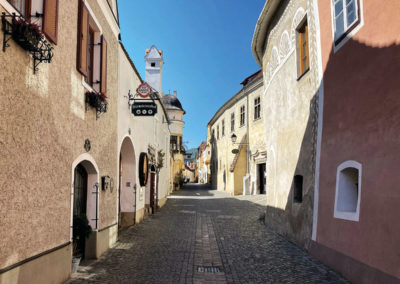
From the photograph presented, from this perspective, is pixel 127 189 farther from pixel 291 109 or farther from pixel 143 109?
pixel 291 109

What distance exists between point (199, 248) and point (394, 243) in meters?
4.97

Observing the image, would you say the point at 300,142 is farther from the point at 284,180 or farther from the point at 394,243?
the point at 394,243

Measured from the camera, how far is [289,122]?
10250 millimetres

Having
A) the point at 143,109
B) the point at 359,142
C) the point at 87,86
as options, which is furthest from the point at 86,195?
the point at 359,142

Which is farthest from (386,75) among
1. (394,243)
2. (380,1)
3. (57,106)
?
(57,106)

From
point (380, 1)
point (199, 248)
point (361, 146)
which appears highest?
point (380, 1)

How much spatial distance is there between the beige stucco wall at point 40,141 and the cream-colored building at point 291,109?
4830 mm

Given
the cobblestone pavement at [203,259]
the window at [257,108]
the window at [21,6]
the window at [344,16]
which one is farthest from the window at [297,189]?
the window at [257,108]

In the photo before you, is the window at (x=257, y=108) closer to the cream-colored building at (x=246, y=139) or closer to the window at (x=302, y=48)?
the cream-colored building at (x=246, y=139)

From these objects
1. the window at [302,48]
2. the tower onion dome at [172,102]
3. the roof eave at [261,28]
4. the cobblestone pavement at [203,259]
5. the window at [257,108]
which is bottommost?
the cobblestone pavement at [203,259]

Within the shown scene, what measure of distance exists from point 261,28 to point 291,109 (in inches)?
163

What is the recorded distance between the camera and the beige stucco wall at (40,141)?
4062mm

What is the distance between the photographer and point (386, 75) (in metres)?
5.02

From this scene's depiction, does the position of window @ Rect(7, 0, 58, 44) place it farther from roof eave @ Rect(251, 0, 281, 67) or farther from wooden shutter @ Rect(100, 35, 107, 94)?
roof eave @ Rect(251, 0, 281, 67)
